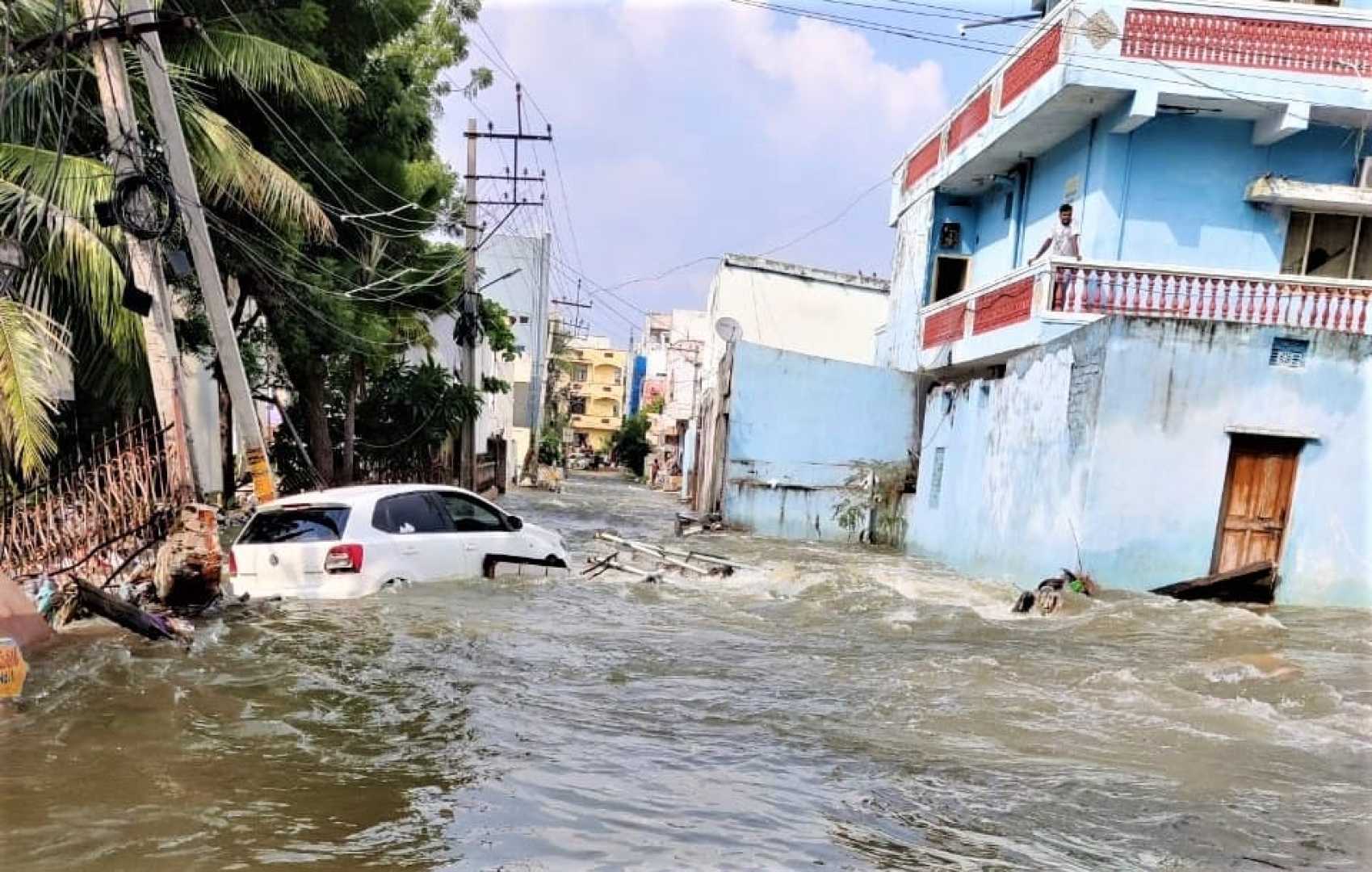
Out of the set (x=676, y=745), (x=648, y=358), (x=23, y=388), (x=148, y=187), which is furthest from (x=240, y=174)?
(x=648, y=358)

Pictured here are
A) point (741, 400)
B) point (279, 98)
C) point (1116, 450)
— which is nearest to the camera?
point (1116, 450)

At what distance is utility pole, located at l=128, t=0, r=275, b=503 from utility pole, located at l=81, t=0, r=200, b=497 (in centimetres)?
23

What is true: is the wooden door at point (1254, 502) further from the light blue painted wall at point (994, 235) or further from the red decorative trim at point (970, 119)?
the red decorative trim at point (970, 119)

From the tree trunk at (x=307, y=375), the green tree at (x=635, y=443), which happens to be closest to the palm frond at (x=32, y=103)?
the tree trunk at (x=307, y=375)

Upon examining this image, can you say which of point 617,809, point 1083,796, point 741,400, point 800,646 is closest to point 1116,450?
point 800,646

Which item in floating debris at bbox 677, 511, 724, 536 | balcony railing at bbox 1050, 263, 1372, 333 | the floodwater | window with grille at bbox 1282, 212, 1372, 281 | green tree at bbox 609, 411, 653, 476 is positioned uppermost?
window with grille at bbox 1282, 212, 1372, 281

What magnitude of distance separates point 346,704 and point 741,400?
45.8 ft

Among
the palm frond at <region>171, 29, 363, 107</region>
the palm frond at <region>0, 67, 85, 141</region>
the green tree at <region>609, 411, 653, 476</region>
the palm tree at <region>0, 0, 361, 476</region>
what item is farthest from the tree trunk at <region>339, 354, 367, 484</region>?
→ the green tree at <region>609, 411, 653, 476</region>

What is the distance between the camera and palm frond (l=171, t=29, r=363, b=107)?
12.0 metres

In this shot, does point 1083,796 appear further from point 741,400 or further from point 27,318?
point 741,400

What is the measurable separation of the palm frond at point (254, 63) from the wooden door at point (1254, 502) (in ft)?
39.3

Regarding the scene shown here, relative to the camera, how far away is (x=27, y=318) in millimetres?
8727

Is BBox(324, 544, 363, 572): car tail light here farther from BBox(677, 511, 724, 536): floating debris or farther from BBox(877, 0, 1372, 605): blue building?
BBox(677, 511, 724, 536): floating debris

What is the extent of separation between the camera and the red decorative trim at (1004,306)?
44.5ft
